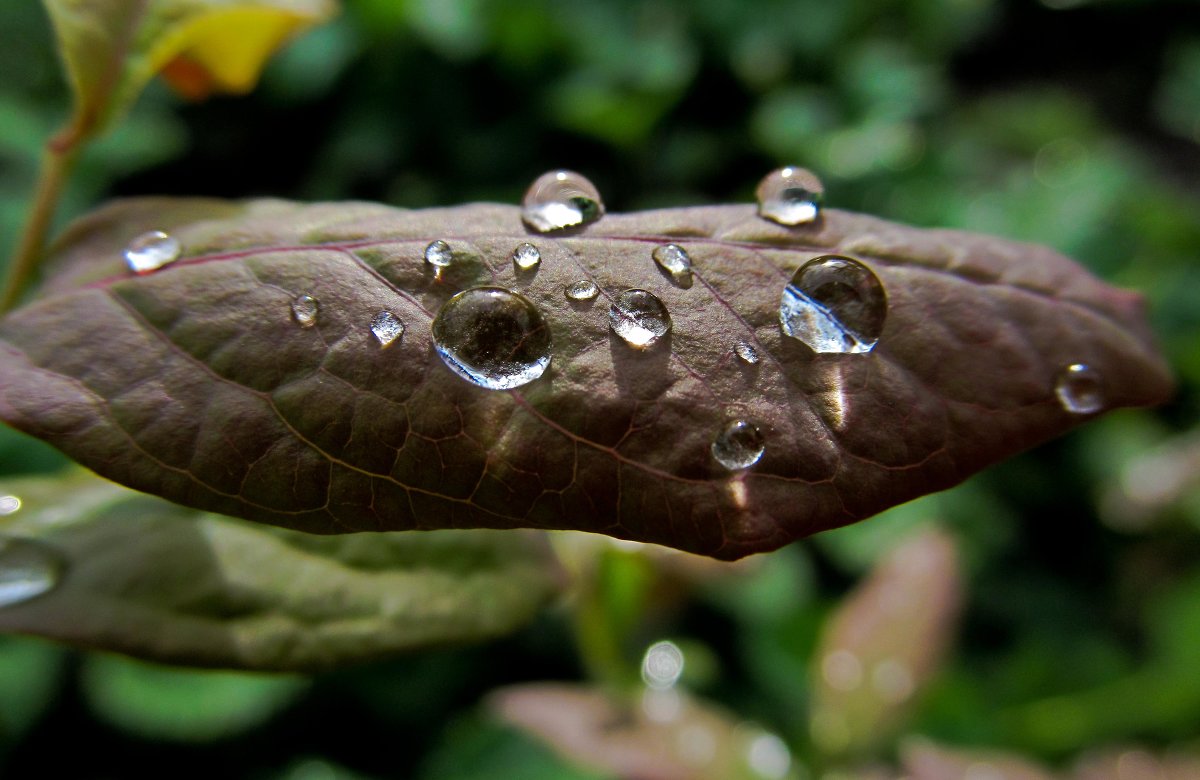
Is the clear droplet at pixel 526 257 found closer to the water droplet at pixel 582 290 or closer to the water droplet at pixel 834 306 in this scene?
the water droplet at pixel 582 290

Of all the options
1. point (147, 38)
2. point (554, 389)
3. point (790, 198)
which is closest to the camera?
point (554, 389)

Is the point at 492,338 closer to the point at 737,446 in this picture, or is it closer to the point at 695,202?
the point at 737,446

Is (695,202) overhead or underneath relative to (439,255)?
underneath

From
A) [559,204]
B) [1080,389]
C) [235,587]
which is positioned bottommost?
[235,587]

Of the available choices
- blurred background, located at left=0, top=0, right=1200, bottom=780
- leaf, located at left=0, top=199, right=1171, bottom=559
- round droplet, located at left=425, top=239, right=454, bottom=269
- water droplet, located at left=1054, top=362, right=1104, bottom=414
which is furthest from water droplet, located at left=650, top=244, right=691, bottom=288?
blurred background, located at left=0, top=0, right=1200, bottom=780

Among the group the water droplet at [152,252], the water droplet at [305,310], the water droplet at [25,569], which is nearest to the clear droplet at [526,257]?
the water droplet at [305,310]

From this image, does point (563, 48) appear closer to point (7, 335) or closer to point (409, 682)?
point (409, 682)

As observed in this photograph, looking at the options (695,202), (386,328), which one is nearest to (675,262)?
(386,328)

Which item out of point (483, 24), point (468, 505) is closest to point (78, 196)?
point (483, 24)
